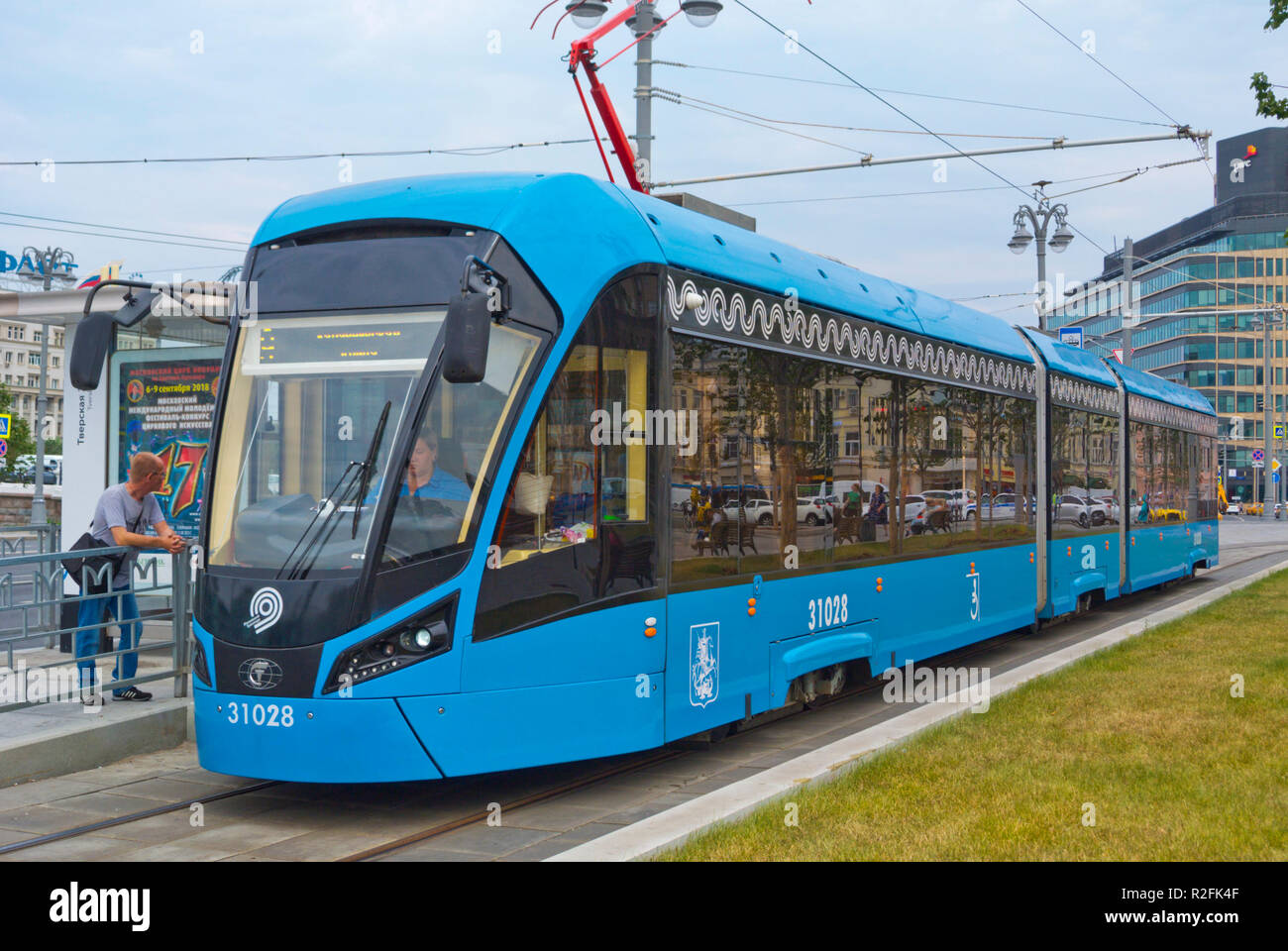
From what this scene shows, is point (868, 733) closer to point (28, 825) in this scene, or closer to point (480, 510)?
point (480, 510)

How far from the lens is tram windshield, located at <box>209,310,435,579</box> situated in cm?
677

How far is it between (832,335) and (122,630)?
534 cm

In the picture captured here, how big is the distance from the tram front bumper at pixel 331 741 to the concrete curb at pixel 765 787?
Answer: 1058mm

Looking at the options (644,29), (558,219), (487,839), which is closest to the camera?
(487,839)

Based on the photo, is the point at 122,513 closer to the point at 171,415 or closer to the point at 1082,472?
the point at 171,415

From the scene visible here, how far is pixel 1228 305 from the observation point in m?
110

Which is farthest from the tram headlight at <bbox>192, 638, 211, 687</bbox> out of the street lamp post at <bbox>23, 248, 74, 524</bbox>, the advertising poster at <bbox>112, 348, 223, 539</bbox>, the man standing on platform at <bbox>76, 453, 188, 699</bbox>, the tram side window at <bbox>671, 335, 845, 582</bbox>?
the street lamp post at <bbox>23, 248, 74, 524</bbox>

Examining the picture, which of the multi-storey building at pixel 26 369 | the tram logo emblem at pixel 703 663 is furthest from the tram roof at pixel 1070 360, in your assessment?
the multi-storey building at pixel 26 369

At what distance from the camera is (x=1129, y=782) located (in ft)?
23.8

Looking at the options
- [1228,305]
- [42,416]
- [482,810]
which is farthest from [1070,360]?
[1228,305]

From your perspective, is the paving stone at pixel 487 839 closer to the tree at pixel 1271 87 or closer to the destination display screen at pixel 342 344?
the destination display screen at pixel 342 344

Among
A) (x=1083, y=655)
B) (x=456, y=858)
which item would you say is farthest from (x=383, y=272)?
(x=1083, y=655)

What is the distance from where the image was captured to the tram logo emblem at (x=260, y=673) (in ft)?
22.0

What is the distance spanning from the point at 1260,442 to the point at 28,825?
392ft
